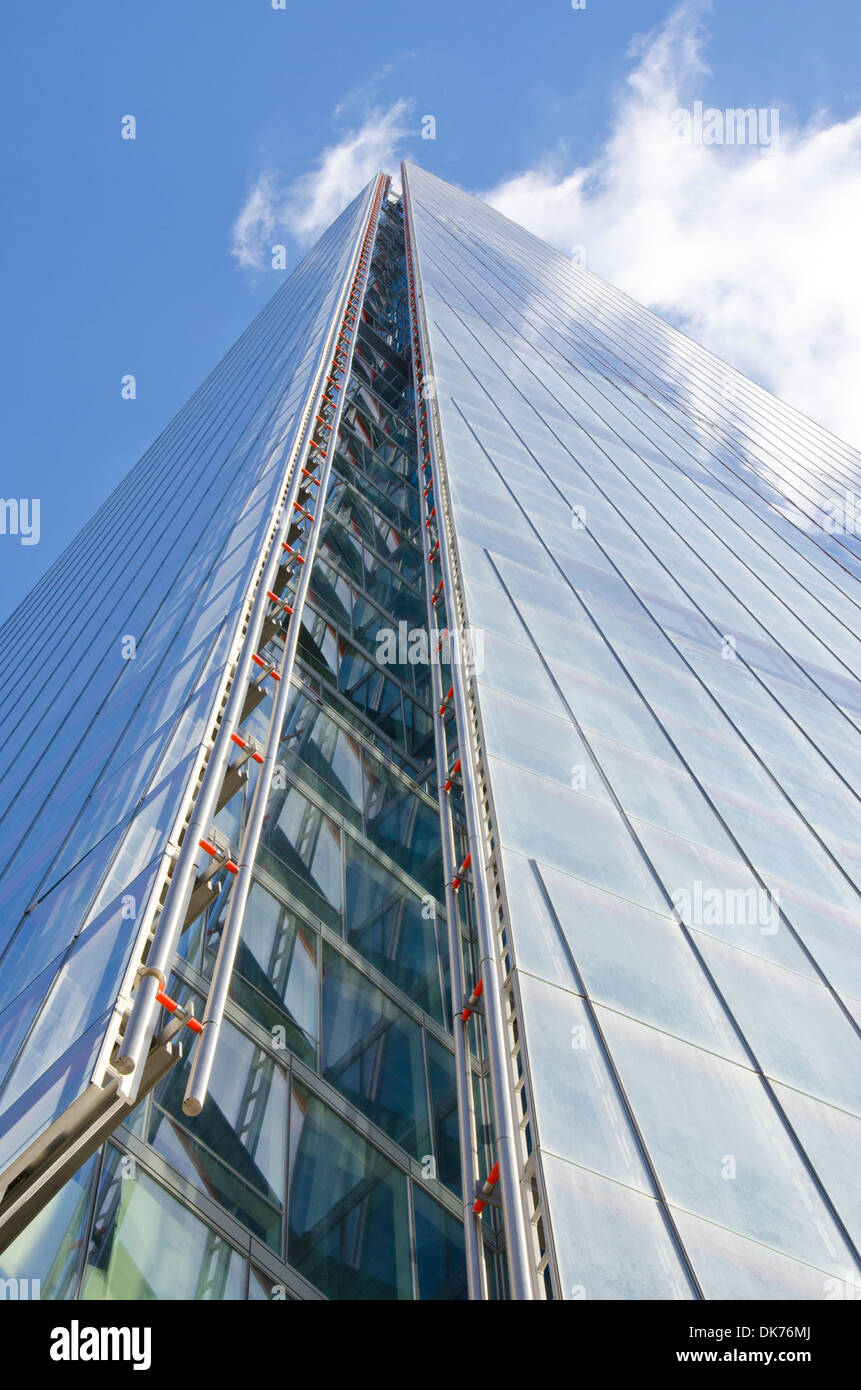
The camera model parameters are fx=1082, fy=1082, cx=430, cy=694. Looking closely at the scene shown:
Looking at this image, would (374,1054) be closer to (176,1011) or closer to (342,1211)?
(342,1211)

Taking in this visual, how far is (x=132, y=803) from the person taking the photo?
9.76 m

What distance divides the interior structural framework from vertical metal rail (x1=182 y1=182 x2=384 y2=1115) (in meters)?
0.05

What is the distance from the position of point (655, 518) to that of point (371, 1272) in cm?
1677

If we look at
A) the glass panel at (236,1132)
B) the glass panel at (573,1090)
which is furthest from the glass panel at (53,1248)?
the glass panel at (573,1090)

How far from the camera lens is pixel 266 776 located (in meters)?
9.73

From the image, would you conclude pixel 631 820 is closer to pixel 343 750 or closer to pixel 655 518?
pixel 343 750

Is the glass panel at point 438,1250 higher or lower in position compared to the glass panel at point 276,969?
lower

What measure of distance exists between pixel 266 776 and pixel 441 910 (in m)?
3.27

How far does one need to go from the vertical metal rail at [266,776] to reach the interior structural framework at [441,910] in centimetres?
5

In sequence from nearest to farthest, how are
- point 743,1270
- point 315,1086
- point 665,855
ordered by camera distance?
point 743,1270, point 315,1086, point 665,855

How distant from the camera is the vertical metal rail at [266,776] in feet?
21.2

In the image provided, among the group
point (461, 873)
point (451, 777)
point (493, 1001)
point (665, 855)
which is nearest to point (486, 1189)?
point (493, 1001)

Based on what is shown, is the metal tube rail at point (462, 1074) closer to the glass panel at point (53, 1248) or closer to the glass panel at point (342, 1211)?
the glass panel at point (342, 1211)

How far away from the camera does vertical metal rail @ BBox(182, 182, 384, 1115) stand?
6.45 metres
